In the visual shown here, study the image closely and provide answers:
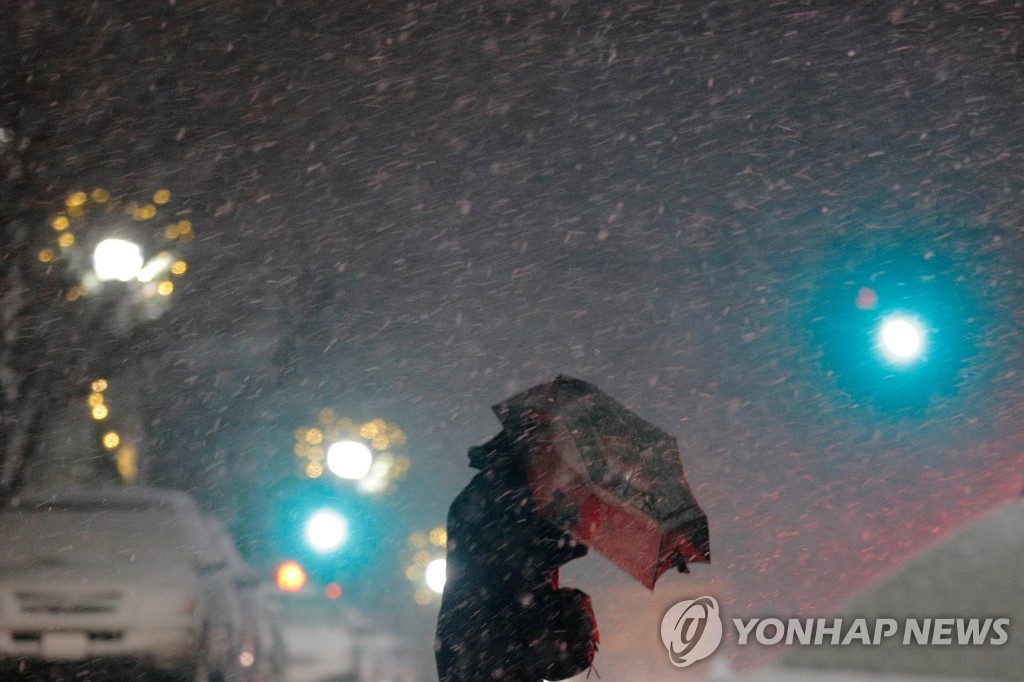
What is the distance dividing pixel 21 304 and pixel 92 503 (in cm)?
574

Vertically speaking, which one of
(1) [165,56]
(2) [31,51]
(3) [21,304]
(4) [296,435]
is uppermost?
(4) [296,435]

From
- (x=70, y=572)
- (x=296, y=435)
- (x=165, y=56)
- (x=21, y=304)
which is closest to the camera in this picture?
(x=70, y=572)

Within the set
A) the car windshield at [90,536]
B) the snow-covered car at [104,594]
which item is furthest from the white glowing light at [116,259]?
the snow-covered car at [104,594]

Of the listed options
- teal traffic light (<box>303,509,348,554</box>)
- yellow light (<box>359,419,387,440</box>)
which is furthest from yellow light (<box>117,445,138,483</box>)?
yellow light (<box>359,419,387,440</box>)

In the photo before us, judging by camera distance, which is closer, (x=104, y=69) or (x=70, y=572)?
(x=70, y=572)

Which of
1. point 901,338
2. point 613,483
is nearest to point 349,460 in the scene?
point 901,338

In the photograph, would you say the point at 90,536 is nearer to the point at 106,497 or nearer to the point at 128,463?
the point at 106,497

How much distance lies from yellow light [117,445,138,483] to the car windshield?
35.7 ft

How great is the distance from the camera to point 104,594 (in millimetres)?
6859

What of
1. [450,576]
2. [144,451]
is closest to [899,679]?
[450,576]

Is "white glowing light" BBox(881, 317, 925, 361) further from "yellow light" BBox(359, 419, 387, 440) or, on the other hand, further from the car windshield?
"yellow light" BBox(359, 419, 387, 440)

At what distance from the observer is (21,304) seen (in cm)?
1267

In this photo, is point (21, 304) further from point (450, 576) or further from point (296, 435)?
point (296, 435)

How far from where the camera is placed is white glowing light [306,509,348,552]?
933 inches
